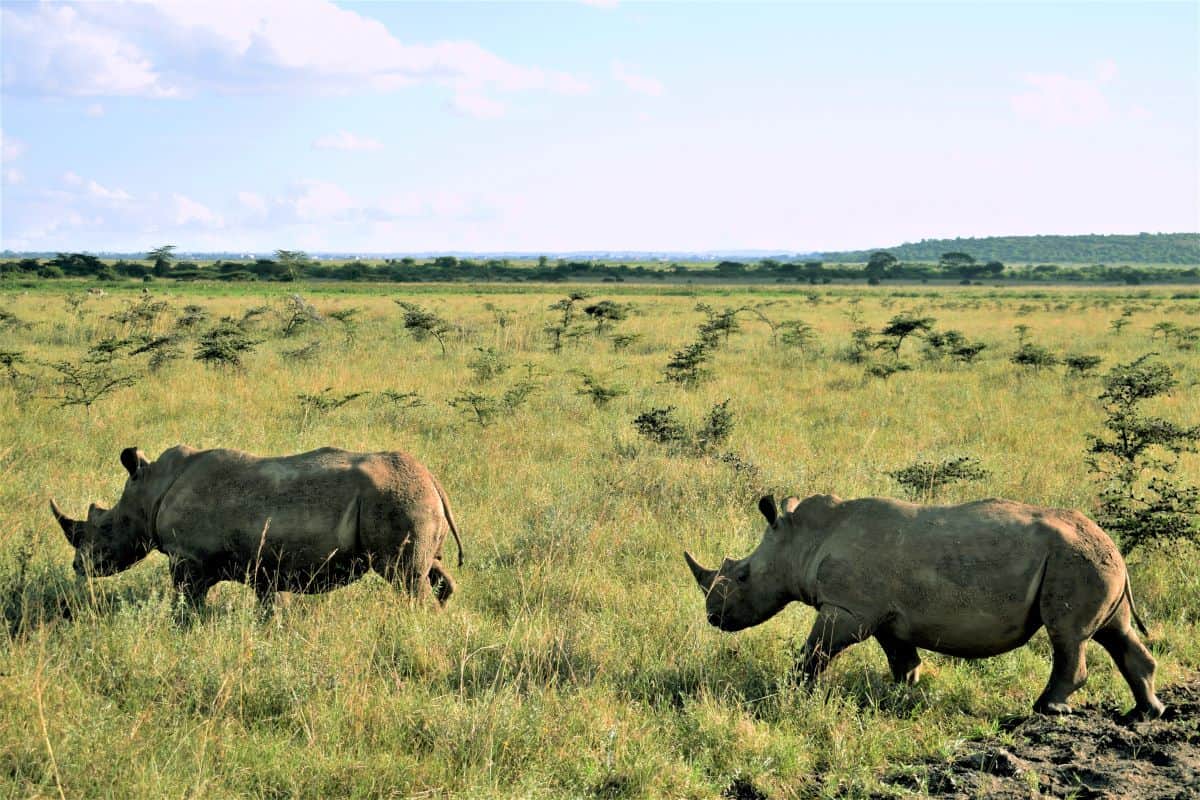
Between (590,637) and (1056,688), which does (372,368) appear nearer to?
(590,637)

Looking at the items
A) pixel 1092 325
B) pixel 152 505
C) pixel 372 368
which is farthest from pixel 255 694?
pixel 1092 325

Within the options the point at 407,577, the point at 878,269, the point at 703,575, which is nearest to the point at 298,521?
the point at 407,577

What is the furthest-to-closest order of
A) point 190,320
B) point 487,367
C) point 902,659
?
point 190,320
point 487,367
point 902,659

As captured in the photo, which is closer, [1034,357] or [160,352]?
[160,352]

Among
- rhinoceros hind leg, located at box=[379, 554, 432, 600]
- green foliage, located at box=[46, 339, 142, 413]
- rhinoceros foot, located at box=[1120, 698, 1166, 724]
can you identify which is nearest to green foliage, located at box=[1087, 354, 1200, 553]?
rhinoceros foot, located at box=[1120, 698, 1166, 724]

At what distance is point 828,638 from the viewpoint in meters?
5.35

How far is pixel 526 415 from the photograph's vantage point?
1425 cm

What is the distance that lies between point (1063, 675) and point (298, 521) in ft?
15.0

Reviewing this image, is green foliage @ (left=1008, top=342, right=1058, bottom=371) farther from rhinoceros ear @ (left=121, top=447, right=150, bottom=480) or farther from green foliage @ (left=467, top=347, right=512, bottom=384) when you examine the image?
rhinoceros ear @ (left=121, top=447, right=150, bottom=480)

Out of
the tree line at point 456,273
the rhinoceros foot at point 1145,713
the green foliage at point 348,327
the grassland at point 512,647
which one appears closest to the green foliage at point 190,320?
the green foliage at point 348,327

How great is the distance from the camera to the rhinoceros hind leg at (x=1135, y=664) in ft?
17.0

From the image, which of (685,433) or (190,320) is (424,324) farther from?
(685,433)

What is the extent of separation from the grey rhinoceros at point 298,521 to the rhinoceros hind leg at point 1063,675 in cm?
369

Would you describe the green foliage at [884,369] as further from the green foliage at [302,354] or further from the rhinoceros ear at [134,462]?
the rhinoceros ear at [134,462]
